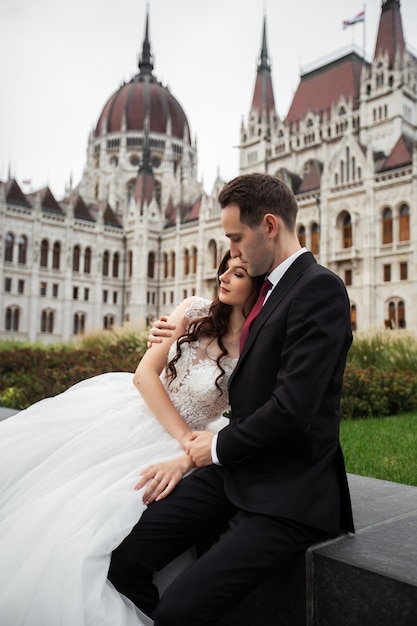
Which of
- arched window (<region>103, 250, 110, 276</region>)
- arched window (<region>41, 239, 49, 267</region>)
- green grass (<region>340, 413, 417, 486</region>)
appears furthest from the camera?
arched window (<region>103, 250, 110, 276</region>)

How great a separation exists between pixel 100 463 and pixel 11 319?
39840mm

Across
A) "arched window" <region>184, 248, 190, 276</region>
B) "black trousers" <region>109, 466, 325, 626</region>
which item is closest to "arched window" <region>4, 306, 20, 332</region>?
"arched window" <region>184, 248, 190, 276</region>

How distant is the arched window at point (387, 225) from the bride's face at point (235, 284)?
98.7 ft

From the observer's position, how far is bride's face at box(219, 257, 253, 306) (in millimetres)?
2455

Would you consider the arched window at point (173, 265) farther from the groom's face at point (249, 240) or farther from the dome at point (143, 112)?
the groom's face at point (249, 240)

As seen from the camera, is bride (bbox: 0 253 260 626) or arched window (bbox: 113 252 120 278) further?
arched window (bbox: 113 252 120 278)

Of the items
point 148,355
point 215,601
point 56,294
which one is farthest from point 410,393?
point 56,294

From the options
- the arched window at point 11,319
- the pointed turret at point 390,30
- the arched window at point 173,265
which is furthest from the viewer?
the arched window at point 173,265

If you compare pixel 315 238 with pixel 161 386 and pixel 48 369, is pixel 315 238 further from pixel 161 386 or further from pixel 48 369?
pixel 161 386

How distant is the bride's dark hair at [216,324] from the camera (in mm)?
2521

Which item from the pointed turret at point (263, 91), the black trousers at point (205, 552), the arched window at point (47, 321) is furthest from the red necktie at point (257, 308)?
the pointed turret at point (263, 91)

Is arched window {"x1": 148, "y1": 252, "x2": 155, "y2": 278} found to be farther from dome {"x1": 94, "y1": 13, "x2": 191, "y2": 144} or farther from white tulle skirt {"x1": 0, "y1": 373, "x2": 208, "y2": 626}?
white tulle skirt {"x1": 0, "y1": 373, "x2": 208, "y2": 626}

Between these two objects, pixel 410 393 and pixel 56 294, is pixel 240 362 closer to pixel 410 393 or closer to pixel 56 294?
pixel 410 393

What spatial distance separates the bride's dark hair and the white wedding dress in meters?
0.04
